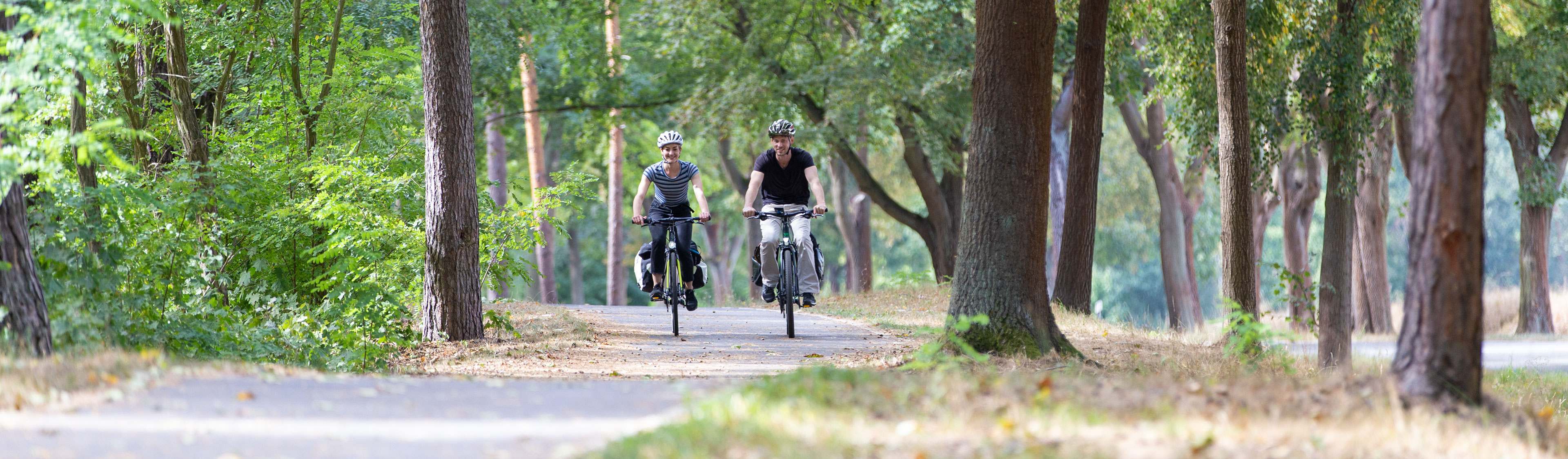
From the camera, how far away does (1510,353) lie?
18.0 metres

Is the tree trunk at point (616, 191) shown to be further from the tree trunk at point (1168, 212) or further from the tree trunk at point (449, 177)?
the tree trunk at point (449, 177)

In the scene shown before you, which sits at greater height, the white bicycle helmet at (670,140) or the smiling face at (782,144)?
the white bicycle helmet at (670,140)

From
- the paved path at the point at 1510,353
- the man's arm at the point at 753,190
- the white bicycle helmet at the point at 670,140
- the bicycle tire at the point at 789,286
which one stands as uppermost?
the white bicycle helmet at the point at 670,140

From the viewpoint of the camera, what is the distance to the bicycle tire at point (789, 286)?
10.6 metres

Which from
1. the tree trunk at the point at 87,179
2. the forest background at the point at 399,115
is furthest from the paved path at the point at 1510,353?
the tree trunk at the point at 87,179

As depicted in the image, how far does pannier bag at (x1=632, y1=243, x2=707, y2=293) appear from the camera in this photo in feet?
36.7

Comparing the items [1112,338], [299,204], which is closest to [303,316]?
[299,204]

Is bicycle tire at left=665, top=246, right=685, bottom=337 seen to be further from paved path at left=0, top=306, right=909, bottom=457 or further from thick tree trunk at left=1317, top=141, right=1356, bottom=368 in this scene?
thick tree trunk at left=1317, top=141, right=1356, bottom=368

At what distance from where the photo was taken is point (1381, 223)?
2489 centimetres

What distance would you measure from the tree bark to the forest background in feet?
2.90

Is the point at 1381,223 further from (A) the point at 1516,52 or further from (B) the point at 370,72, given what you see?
(B) the point at 370,72

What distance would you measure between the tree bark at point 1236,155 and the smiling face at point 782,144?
406 centimetres

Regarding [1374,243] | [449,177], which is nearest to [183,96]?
[449,177]

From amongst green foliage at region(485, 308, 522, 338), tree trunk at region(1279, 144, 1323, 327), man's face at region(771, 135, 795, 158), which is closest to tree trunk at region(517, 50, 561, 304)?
green foliage at region(485, 308, 522, 338)
